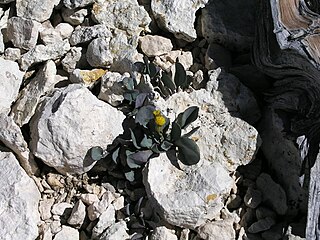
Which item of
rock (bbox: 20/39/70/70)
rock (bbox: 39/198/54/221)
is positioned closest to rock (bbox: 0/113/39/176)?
rock (bbox: 39/198/54/221)

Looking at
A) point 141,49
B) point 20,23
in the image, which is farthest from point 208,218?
point 20,23

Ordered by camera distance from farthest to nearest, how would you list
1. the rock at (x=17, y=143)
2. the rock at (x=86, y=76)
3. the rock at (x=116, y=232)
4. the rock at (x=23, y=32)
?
1. the rock at (x=23, y=32)
2. the rock at (x=86, y=76)
3. the rock at (x=17, y=143)
4. the rock at (x=116, y=232)

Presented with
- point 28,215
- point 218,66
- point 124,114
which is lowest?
point 28,215

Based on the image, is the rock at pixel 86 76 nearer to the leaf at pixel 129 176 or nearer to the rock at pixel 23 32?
the rock at pixel 23 32

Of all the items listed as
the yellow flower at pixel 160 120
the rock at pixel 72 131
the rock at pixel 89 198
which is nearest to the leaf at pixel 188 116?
the yellow flower at pixel 160 120

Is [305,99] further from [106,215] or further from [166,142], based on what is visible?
[106,215]

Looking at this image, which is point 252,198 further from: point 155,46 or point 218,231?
point 155,46
